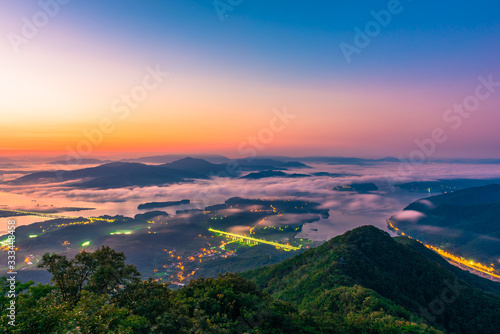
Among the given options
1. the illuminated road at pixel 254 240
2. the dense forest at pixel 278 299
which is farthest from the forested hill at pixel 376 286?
the illuminated road at pixel 254 240

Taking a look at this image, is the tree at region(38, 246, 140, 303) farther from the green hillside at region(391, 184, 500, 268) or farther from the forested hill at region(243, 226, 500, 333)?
the green hillside at region(391, 184, 500, 268)

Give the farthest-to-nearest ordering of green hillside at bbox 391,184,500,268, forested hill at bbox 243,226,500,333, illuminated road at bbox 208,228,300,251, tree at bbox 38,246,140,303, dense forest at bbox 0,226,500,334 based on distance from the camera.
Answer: illuminated road at bbox 208,228,300,251, green hillside at bbox 391,184,500,268, forested hill at bbox 243,226,500,333, tree at bbox 38,246,140,303, dense forest at bbox 0,226,500,334

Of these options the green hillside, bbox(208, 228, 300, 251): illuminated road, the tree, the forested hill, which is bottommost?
bbox(208, 228, 300, 251): illuminated road

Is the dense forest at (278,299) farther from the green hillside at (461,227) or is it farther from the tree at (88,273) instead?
the green hillside at (461,227)

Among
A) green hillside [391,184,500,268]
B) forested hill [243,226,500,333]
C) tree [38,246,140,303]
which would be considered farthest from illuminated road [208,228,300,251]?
tree [38,246,140,303]

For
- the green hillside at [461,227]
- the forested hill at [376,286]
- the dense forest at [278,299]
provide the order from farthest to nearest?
the green hillside at [461,227], the forested hill at [376,286], the dense forest at [278,299]

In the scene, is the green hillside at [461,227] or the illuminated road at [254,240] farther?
the illuminated road at [254,240]

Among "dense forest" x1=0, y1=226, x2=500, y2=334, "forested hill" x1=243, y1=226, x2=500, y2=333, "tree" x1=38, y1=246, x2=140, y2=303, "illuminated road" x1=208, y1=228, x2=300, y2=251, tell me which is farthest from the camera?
"illuminated road" x1=208, y1=228, x2=300, y2=251
